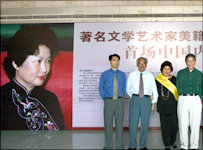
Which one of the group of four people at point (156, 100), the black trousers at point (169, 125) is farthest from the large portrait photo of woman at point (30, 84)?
the black trousers at point (169, 125)

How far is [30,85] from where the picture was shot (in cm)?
542

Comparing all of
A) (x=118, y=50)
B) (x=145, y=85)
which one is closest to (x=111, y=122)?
(x=145, y=85)

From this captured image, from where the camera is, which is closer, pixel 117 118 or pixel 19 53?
pixel 117 118

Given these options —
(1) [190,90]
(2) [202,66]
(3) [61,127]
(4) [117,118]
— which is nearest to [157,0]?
(2) [202,66]

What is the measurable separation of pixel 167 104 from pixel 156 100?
196 mm

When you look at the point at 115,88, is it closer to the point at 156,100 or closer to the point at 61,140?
the point at 156,100

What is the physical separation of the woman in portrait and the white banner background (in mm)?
540

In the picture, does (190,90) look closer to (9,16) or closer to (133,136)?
(133,136)

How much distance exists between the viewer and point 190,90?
3.54 meters

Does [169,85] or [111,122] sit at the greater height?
[169,85]

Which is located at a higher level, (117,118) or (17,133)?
(117,118)

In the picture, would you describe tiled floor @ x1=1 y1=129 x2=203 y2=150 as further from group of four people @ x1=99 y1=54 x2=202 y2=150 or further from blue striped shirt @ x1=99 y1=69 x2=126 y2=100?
blue striped shirt @ x1=99 y1=69 x2=126 y2=100

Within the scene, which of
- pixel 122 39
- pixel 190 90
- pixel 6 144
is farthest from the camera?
pixel 122 39

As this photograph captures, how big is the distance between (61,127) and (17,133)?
0.92 m
